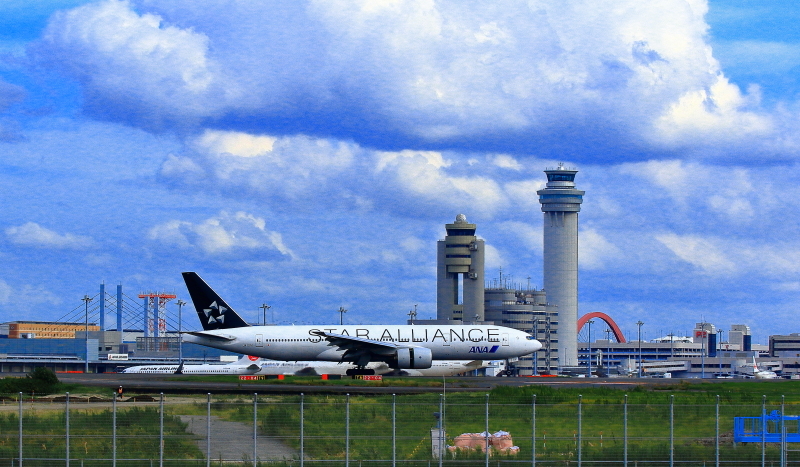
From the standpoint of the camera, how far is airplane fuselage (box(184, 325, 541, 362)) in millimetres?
66312

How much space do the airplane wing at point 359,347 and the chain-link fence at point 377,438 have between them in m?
33.6

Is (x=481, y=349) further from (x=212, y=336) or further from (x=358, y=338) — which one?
(x=212, y=336)

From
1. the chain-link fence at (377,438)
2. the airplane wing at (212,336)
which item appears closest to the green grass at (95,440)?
the chain-link fence at (377,438)

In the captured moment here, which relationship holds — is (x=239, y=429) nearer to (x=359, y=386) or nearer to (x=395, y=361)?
(x=359, y=386)

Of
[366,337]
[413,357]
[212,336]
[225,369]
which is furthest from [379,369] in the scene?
[225,369]

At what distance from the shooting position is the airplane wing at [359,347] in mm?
63219

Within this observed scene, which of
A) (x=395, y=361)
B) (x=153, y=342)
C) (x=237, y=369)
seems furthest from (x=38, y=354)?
(x=395, y=361)

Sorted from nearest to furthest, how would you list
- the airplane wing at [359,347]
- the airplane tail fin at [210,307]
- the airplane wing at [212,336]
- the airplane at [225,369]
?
the airplane wing at [359,347]
the airplane wing at [212,336]
the airplane tail fin at [210,307]
the airplane at [225,369]

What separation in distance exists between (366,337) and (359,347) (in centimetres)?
220

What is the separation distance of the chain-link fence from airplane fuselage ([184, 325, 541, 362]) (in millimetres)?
36749

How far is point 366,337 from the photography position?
66.7 m

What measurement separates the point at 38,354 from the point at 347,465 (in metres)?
162

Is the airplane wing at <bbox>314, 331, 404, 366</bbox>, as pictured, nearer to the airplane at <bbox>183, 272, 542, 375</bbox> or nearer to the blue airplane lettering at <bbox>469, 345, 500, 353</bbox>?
the airplane at <bbox>183, 272, 542, 375</bbox>

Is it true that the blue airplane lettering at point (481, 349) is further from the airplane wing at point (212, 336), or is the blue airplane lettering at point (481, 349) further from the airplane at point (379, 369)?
the airplane wing at point (212, 336)
